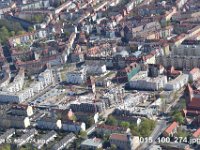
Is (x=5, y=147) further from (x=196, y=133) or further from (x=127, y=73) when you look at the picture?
(x=127, y=73)

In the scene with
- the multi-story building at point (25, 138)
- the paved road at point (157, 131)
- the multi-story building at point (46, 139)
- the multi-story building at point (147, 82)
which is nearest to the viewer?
the paved road at point (157, 131)

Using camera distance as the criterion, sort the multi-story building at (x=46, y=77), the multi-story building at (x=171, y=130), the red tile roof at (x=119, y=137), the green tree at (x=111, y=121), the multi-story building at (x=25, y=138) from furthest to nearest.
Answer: the multi-story building at (x=46, y=77) < the green tree at (x=111, y=121) < the multi-story building at (x=25, y=138) < the multi-story building at (x=171, y=130) < the red tile roof at (x=119, y=137)

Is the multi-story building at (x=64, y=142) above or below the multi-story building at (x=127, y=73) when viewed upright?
below

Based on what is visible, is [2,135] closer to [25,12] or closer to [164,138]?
[164,138]

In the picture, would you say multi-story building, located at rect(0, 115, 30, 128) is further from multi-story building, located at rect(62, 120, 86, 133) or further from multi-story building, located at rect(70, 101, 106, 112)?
multi-story building, located at rect(70, 101, 106, 112)

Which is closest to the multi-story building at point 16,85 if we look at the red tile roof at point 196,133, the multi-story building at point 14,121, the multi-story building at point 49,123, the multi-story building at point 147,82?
the multi-story building at point 14,121

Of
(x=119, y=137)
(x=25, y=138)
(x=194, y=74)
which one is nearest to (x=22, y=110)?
(x=25, y=138)

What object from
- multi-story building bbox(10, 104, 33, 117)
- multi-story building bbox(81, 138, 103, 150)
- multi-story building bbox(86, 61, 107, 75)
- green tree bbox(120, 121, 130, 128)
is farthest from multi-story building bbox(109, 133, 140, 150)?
multi-story building bbox(86, 61, 107, 75)

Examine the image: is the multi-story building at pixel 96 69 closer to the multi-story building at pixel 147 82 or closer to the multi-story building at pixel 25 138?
the multi-story building at pixel 147 82

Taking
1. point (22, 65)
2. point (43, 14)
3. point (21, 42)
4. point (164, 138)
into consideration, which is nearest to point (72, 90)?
point (22, 65)
